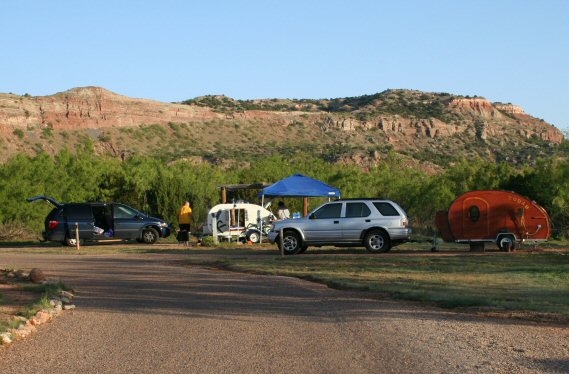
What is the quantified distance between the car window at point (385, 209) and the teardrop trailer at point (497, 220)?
179cm

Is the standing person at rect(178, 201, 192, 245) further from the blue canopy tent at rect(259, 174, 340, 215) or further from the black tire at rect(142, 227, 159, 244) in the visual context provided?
the blue canopy tent at rect(259, 174, 340, 215)

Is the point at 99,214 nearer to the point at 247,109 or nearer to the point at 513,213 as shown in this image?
the point at 513,213

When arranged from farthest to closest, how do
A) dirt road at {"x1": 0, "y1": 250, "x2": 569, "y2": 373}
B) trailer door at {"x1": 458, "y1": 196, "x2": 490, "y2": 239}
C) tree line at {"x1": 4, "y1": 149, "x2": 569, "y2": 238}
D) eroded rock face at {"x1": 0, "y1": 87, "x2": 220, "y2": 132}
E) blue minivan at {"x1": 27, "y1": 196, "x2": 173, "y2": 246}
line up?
1. eroded rock face at {"x1": 0, "y1": 87, "x2": 220, "y2": 132}
2. tree line at {"x1": 4, "y1": 149, "x2": 569, "y2": 238}
3. blue minivan at {"x1": 27, "y1": 196, "x2": 173, "y2": 246}
4. trailer door at {"x1": 458, "y1": 196, "x2": 490, "y2": 239}
5. dirt road at {"x1": 0, "y1": 250, "x2": 569, "y2": 373}

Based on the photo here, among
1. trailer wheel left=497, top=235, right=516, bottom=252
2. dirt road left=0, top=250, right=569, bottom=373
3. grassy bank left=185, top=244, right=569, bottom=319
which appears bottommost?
dirt road left=0, top=250, right=569, bottom=373

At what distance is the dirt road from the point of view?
9.03 metres

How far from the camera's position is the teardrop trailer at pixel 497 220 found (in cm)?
2636

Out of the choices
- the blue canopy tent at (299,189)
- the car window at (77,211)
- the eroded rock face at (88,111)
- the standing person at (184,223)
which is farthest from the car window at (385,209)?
the eroded rock face at (88,111)

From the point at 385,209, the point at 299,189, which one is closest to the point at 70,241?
the point at 299,189

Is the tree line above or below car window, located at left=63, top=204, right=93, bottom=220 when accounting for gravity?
above

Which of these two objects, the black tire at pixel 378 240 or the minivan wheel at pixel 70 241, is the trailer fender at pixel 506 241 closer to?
the black tire at pixel 378 240

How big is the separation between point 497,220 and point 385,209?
3.44 m

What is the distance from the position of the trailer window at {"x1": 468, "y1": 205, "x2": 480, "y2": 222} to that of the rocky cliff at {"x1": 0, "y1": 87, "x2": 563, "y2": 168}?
197 ft

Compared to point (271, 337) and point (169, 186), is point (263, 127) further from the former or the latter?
point (271, 337)

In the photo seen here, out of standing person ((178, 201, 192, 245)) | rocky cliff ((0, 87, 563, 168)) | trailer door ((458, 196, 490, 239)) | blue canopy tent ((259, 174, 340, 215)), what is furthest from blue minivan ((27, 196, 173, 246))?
rocky cliff ((0, 87, 563, 168))
